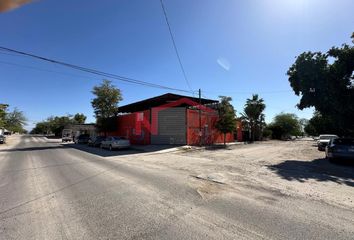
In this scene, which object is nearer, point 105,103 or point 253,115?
point 105,103

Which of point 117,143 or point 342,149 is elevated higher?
point 117,143

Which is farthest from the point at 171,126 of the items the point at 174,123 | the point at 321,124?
the point at 321,124

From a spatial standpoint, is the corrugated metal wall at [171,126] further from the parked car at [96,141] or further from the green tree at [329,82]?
the green tree at [329,82]

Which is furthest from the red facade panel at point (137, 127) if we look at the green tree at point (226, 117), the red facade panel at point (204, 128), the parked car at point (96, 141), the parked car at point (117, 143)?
the green tree at point (226, 117)

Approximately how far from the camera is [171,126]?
28375 mm

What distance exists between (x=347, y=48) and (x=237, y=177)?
462 inches

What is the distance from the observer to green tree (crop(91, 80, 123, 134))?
35.8 meters

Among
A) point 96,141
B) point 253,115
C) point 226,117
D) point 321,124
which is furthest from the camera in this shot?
point 253,115

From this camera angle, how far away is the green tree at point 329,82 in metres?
14.3

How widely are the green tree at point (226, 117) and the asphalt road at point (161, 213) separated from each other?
23225mm

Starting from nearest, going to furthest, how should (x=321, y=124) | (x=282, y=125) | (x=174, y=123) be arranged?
1. (x=174, y=123)
2. (x=321, y=124)
3. (x=282, y=125)

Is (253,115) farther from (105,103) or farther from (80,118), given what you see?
(80,118)

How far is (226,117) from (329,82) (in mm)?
16343

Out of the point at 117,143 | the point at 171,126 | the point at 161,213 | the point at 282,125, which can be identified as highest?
the point at 282,125
